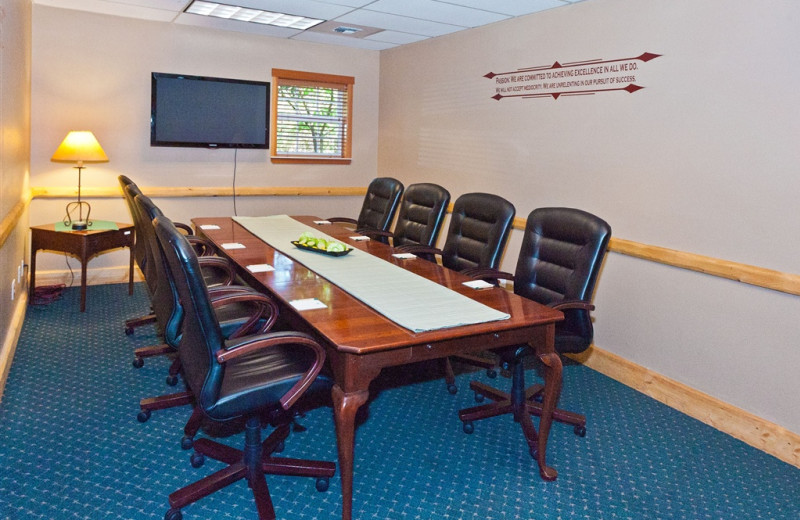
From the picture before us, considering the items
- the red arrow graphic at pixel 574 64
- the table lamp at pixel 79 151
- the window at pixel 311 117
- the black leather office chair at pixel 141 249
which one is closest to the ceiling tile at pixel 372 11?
the red arrow graphic at pixel 574 64

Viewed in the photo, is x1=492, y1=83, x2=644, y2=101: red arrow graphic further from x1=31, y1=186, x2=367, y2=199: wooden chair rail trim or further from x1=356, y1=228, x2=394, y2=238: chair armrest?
x1=31, y1=186, x2=367, y2=199: wooden chair rail trim

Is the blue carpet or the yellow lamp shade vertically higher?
the yellow lamp shade

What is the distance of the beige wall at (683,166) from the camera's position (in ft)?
9.92

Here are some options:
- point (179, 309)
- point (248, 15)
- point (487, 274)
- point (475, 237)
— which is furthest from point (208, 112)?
point (179, 309)

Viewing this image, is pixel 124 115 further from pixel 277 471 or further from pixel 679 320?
pixel 679 320

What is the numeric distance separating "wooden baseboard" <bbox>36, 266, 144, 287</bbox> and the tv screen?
123cm

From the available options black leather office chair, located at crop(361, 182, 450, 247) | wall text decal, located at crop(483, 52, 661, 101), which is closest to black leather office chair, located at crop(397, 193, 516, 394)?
black leather office chair, located at crop(361, 182, 450, 247)

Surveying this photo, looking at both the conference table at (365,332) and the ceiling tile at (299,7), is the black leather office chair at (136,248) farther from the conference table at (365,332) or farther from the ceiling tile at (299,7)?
the ceiling tile at (299,7)

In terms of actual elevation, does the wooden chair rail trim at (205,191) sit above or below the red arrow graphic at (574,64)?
below

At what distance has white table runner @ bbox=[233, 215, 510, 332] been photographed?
2381mm

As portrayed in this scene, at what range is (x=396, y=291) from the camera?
9.12 ft

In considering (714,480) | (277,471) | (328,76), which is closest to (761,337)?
(714,480)

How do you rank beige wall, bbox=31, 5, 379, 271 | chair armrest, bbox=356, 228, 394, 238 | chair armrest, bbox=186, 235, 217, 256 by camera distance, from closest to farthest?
chair armrest, bbox=186, 235, 217, 256, chair armrest, bbox=356, 228, 394, 238, beige wall, bbox=31, 5, 379, 271

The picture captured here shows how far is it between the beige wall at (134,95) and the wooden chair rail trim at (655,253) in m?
0.07
